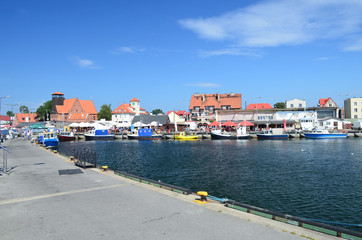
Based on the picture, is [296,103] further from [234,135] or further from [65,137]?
[65,137]

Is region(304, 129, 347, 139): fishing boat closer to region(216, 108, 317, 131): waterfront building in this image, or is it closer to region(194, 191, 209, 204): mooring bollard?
region(216, 108, 317, 131): waterfront building

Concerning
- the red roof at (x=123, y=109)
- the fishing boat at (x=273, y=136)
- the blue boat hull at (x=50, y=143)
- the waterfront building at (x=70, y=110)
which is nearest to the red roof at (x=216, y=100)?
the fishing boat at (x=273, y=136)

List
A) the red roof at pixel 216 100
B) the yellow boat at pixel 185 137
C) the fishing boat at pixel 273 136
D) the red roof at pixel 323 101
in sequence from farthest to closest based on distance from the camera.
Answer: the red roof at pixel 323 101 < the red roof at pixel 216 100 < the yellow boat at pixel 185 137 < the fishing boat at pixel 273 136

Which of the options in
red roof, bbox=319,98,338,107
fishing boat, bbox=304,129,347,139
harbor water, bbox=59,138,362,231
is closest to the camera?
harbor water, bbox=59,138,362,231

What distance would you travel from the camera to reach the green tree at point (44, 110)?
141425 mm

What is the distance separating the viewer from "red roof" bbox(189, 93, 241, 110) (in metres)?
98.8

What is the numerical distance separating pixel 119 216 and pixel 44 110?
15375 cm

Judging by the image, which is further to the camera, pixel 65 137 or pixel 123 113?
pixel 123 113

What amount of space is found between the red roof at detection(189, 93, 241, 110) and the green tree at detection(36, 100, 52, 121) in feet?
280

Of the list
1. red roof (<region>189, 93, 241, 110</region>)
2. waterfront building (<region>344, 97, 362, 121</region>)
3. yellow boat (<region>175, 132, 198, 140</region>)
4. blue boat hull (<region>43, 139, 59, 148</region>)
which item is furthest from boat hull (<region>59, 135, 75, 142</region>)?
waterfront building (<region>344, 97, 362, 121</region>)

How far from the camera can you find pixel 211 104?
10025cm

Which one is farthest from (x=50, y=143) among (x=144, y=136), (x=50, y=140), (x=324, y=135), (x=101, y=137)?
(x=324, y=135)

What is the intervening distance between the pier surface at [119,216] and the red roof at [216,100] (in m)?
87.4

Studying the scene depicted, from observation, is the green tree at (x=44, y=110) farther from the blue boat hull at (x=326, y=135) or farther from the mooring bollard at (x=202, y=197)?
the mooring bollard at (x=202, y=197)
